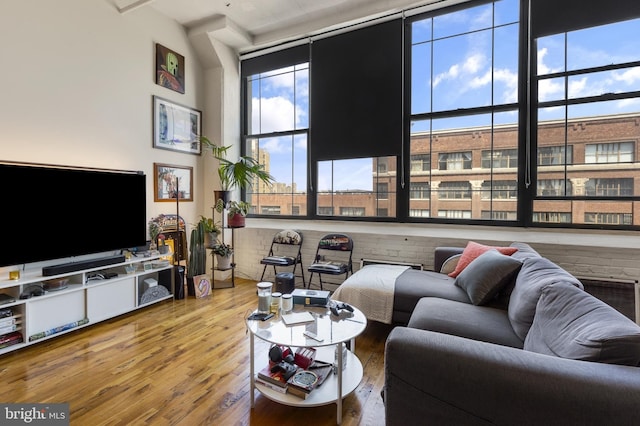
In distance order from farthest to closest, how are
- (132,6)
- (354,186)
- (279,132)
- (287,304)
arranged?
(279,132) < (354,186) < (132,6) < (287,304)

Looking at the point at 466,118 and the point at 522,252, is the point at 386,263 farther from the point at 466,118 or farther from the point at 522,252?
the point at 466,118

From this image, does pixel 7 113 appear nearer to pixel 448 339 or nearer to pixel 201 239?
pixel 201 239

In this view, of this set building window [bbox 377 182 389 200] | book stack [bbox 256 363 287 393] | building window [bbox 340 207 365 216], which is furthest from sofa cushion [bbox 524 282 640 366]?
building window [bbox 340 207 365 216]

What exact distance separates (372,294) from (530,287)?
1.22 metres

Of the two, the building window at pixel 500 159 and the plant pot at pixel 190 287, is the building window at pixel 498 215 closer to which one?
the building window at pixel 500 159

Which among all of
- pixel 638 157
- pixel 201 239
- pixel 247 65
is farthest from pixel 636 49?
pixel 201 239

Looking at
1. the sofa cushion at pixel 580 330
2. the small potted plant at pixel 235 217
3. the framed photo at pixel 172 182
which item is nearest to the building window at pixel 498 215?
the sofa cushion at pixel 580 330

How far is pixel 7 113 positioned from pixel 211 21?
2.68m

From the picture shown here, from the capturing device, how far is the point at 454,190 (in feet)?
12.3

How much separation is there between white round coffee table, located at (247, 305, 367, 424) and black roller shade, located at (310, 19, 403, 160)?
2614 millimetres

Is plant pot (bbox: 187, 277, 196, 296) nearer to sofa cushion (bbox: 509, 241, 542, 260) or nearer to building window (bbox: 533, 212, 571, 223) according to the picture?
sofa cushion (bbox: 509, 241, 542, 260)

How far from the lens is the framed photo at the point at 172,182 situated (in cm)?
399

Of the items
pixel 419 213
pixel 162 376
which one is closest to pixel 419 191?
pixel 419 213

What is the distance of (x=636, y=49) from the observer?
3.02 m
